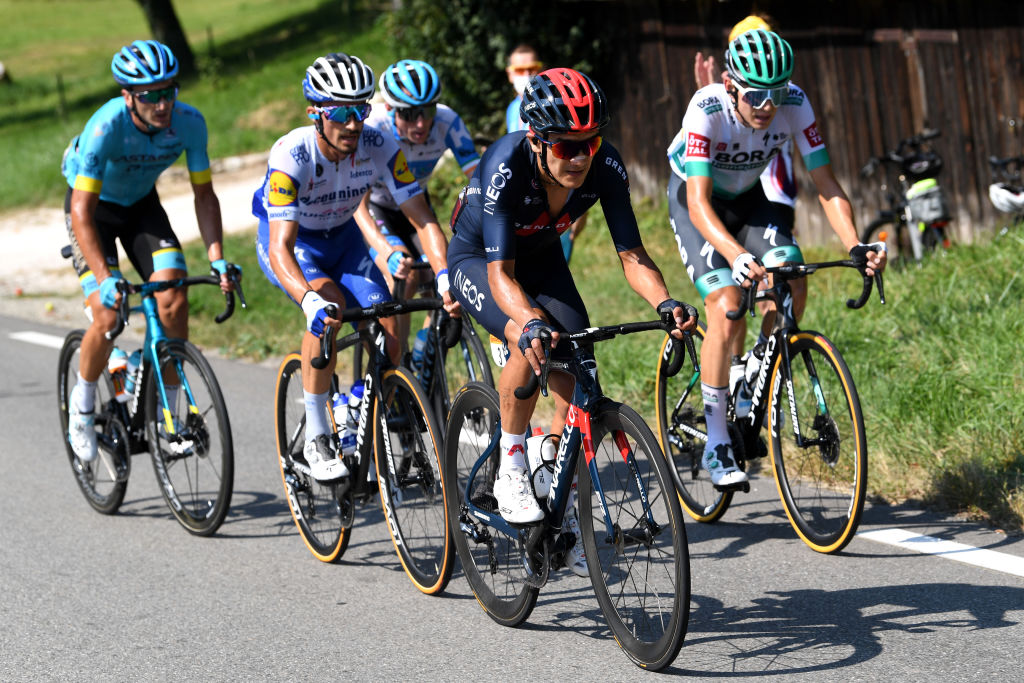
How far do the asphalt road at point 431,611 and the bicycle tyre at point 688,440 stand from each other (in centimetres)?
12

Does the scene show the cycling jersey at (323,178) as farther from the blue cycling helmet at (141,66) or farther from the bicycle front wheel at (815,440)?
the bicycle front wheel at (815,440)

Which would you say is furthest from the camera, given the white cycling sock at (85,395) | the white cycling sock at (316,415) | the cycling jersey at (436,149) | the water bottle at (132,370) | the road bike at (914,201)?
the road bike at (914,201)

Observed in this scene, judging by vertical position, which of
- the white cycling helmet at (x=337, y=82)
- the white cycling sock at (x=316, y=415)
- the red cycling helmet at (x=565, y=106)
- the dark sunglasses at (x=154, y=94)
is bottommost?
the white cycling sock at (x=316, y=415)

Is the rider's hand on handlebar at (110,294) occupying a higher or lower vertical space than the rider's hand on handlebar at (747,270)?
higher

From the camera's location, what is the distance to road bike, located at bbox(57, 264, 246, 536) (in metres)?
6.24

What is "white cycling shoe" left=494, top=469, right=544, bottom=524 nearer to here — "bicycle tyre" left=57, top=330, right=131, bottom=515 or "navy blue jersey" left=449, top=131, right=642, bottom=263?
"navy blue jersey" left=449, top=131, right=642, bottom=263

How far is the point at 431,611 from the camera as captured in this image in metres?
5.21

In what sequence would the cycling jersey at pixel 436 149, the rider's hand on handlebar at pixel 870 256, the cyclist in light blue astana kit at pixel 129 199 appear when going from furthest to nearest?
the cycling jersey at pixel 436 149 < the cyclist in light blue astana kit at pixel 129 199 < the rider's hand on handlebar at pixel 870 256

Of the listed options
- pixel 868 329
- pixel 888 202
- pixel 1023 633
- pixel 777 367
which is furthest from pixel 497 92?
Answer: pixel 1023 633

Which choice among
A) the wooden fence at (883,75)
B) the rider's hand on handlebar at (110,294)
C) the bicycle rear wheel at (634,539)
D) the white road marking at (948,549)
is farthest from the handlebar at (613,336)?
the wooden fence at (883,75)

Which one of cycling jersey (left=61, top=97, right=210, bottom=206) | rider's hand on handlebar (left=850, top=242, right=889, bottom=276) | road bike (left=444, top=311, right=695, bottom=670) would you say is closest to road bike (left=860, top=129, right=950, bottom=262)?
rider's hand on handlebar (left=850, top=242, right=889, bottom=276)

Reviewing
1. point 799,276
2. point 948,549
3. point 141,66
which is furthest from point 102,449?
Result: point 948,549

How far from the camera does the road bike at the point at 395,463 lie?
529cm

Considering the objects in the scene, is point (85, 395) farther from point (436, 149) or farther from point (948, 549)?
point (948, 549)
